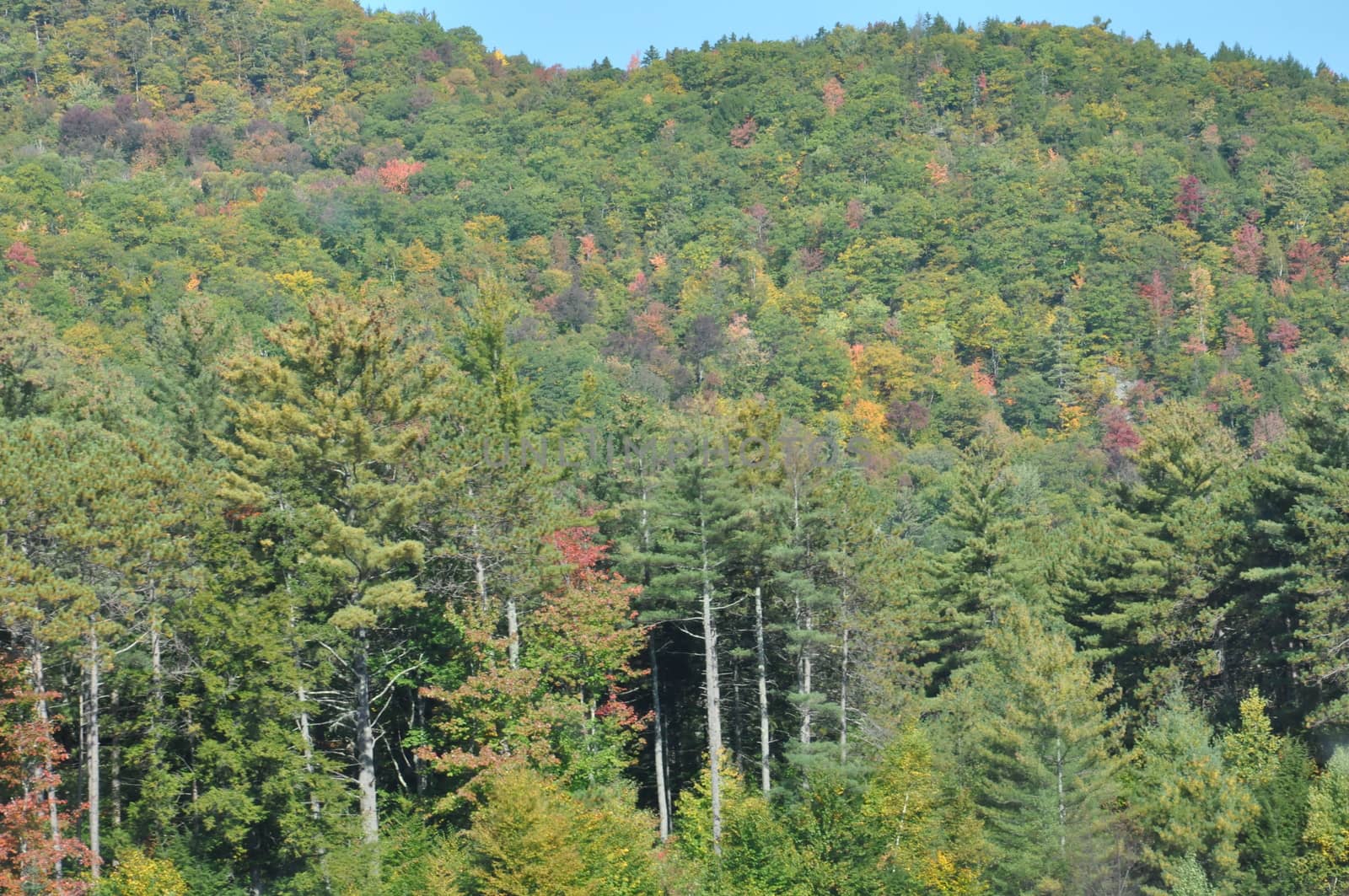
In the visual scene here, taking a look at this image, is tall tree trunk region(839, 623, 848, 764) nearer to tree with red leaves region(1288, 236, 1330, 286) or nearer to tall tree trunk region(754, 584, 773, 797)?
tall tree trunk region(754, 584, 773, 797)

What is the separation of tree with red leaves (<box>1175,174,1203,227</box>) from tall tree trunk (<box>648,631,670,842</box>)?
11694 cm

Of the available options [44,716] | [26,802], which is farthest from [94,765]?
[26,802]

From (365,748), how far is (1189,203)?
12728 cm

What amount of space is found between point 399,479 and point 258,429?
3319mm

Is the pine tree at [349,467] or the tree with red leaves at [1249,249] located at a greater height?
the tree with red leaves at [1249,249]

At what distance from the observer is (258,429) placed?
33.1m

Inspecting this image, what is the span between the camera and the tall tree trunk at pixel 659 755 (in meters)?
37.2

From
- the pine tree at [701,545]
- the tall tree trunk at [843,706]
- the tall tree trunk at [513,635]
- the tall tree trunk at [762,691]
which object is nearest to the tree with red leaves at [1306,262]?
the tall tree trunk at [843,706]

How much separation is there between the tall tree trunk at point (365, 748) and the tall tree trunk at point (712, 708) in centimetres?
783

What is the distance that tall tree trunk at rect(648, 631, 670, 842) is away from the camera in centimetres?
3719

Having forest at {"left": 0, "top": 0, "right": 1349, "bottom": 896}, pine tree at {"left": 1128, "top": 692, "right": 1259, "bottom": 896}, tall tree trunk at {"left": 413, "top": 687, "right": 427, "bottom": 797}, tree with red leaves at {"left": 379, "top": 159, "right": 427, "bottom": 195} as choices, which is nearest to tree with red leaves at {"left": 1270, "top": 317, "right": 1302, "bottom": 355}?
forest at {"left": 0, "top": 0, "right": 1349, "bottom": 896}

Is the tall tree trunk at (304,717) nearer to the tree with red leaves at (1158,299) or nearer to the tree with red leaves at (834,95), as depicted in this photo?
the tree with red leaves at (1158,299)

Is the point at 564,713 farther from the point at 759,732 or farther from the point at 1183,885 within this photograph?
the point at 1183,885

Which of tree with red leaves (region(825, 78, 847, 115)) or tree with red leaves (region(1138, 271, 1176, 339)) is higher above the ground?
tree with red leaves (region(825, 78, 847, 115))
